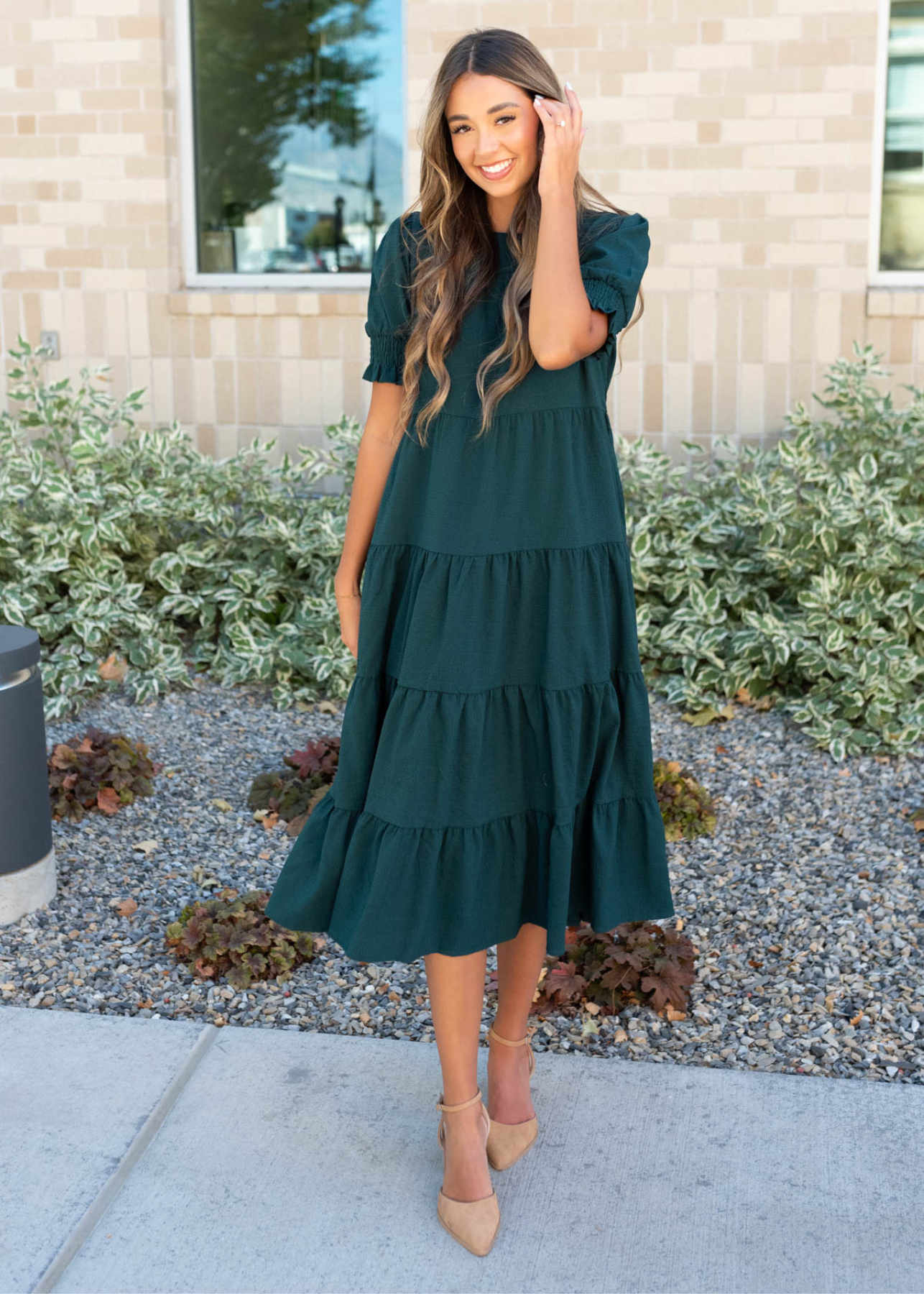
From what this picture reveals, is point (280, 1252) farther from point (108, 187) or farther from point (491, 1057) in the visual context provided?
point (108, 187)

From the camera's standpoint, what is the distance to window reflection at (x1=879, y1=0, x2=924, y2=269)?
521 centimetres

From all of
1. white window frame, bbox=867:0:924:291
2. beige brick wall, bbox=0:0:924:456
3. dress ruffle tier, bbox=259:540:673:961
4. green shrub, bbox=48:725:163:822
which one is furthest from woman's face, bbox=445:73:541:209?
white window frame, bbox=867:0:924:291

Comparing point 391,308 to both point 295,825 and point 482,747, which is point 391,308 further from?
point 295,825

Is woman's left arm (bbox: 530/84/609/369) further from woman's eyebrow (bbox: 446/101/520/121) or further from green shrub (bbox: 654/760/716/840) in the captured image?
green shrub (bbox: 654/760/716/840)

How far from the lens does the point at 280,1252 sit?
1937mm

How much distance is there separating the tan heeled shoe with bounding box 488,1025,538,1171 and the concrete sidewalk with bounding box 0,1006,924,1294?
24 millimetres

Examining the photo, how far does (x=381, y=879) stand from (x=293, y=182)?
4739 millimetres

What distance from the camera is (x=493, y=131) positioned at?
1808mm

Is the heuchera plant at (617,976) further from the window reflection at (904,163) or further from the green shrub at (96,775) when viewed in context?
the window reflection at (904,163)

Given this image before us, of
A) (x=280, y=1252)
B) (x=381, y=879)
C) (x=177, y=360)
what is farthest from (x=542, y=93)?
(x=177, y=360)

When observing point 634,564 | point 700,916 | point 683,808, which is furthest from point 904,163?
point 700,916

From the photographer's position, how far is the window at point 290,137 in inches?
223

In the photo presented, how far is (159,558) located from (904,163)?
3.44m

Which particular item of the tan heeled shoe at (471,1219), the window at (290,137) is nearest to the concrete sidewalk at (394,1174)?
the tan heeled shoe at (471,1219)
